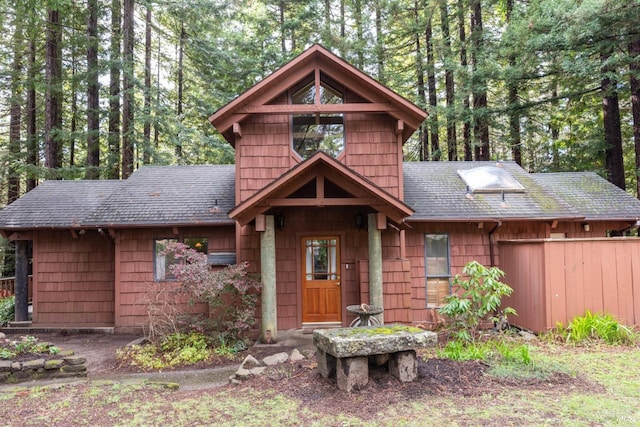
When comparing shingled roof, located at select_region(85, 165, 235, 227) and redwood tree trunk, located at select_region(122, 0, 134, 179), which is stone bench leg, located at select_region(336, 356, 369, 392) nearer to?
shingled roof, located at select_region(85, 165, 235, 227)

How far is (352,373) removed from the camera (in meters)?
4.88

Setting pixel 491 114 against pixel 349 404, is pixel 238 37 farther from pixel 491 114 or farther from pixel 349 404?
pixel 349 404

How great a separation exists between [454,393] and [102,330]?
8443 millimetres

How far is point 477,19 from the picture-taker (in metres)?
16.1

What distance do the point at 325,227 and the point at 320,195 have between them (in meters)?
1.59

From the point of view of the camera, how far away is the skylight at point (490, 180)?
1023cm

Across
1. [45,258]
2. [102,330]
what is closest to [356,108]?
[102,330]

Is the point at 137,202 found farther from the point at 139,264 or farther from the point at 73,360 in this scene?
the point at 73,360

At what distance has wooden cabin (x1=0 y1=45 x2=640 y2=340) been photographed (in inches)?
301

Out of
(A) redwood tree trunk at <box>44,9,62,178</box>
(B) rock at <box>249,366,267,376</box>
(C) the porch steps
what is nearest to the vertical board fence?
(B) rock at <box>249,366,267,376</box>

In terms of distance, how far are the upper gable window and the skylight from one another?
4265 mm

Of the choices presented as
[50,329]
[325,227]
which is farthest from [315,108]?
[50,329]

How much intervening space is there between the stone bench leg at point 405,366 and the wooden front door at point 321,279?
12.1ft

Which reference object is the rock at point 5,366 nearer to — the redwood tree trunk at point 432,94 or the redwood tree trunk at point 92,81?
the redwood tree trunk at point 92,81
